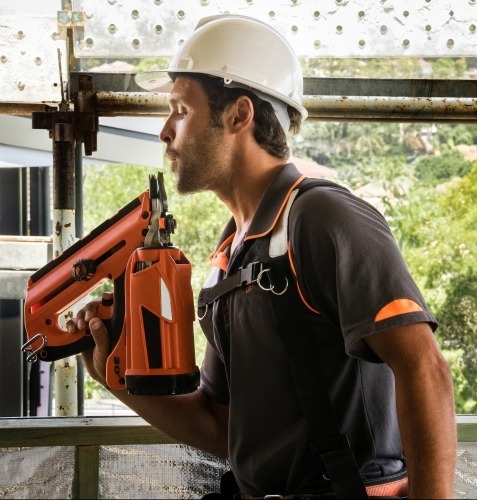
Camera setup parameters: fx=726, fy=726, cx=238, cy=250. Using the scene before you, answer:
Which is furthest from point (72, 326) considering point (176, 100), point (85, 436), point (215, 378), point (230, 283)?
point (176, 100)

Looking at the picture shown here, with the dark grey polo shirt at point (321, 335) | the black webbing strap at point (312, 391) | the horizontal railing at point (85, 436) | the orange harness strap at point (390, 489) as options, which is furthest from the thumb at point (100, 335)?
the orange harness strap at point (390, 489)

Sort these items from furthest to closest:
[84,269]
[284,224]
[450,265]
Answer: [450,265] < [84,269] < [284,224]

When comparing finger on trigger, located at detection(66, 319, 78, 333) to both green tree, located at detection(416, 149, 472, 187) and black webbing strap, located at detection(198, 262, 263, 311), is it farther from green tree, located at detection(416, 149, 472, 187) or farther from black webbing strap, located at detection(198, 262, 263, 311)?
green tree, located at detection(416, 149, 472, 187)

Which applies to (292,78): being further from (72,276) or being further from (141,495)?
(141,495)

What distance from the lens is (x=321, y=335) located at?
1569mm

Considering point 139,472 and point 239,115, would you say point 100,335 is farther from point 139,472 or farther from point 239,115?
point 239,115

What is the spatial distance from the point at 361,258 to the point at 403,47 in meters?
1.55

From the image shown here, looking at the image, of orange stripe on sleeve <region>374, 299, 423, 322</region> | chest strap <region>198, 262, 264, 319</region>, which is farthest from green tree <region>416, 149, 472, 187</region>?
orange stripe on sleeve <region>374, 299, 423, 322</region>

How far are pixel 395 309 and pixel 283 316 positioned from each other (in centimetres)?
25

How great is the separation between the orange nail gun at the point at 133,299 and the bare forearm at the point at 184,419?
0.11 meters

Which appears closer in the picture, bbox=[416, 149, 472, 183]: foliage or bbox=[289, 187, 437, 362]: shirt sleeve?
bbox=[289, 187, 437, 362]: shirt sleeve

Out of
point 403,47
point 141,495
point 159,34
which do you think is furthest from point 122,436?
point 403,47

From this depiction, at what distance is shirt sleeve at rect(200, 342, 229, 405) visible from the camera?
80.7 inches

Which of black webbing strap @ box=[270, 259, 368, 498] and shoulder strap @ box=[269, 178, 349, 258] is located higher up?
shoulder strap @ box=[269, 178, 349, 258]
